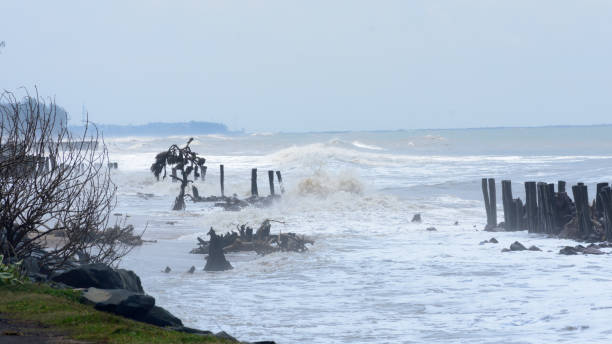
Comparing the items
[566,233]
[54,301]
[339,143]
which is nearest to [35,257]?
[54,301]

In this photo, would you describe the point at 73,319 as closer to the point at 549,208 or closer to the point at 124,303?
the point at 124,303

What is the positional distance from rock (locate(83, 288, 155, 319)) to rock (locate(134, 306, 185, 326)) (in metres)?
0.05

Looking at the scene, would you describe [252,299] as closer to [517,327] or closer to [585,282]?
[517,327]

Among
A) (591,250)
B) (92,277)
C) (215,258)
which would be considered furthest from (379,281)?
(92,277)

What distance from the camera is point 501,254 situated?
57.4 feet

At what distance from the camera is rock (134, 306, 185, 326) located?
320 inches

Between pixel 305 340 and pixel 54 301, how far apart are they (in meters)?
3.30

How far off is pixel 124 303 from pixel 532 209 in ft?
50.9

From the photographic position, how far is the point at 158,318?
8.27 m

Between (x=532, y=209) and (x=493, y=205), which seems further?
(x=493, y=205)

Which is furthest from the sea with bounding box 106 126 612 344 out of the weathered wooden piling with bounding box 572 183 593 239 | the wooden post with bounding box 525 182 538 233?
the weathered wooden piling with bounding box 572 183 593 239

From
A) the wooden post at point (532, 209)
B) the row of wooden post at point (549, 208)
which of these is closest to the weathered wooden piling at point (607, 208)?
the row of wooden post at point (549, 208)

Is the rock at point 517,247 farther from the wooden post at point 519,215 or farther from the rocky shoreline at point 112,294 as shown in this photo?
the rocky shoreline at point 112,294

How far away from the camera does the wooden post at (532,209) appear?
21400mm
